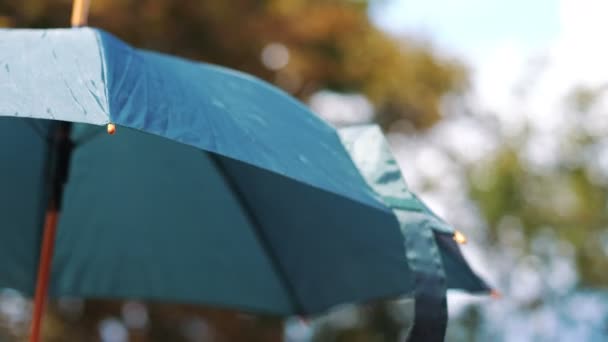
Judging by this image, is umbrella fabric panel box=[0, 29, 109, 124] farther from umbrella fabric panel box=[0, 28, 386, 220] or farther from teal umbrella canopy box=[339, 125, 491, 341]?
teal umbrella canopy box=[339, 125, 491, 341]

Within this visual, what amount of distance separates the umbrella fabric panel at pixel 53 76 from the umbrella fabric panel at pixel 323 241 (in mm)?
941

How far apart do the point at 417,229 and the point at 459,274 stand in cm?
57

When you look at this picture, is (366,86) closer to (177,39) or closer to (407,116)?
(407,116)

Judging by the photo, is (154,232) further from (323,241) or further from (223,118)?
(223,118)

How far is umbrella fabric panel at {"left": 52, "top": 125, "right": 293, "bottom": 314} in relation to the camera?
3053mm

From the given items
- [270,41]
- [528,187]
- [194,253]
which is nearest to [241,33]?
[270,41]

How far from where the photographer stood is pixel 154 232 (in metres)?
3.23

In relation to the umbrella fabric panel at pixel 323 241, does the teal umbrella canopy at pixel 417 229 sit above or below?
above

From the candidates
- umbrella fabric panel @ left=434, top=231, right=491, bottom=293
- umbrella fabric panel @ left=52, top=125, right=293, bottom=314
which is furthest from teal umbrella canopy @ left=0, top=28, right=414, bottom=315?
umbrella fabric panel @ left=434, top=231, right=491, bottom=293

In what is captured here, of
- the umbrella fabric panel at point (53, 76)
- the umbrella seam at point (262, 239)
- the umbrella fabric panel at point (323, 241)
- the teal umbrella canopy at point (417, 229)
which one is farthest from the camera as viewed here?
the umbrella seam at point (262, 239)

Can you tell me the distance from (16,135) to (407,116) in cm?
903

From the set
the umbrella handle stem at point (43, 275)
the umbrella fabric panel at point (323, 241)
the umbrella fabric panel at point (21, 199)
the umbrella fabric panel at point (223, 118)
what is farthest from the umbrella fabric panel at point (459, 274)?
the umbrella fabric panel at point (21, 199)

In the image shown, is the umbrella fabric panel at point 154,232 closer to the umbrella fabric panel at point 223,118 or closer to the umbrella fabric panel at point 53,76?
the umbrella fabric panel at point 223,118

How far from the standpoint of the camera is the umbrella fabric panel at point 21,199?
301cm
